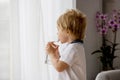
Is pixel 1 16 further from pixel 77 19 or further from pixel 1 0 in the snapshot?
pixel 77 19

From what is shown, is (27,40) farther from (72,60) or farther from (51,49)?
(72,60)

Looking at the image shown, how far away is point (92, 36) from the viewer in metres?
3.11

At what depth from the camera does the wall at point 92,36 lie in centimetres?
301

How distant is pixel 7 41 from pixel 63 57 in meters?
0.55

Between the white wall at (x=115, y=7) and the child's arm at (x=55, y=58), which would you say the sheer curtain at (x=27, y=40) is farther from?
the white wall at (x=115, y=7)

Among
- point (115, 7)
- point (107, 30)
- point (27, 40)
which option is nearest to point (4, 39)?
point (27, 40)

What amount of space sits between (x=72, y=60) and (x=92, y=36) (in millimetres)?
1482

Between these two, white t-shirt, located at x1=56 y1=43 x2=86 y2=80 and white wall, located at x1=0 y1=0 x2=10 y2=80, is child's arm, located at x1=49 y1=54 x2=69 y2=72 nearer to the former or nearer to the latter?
white t-shirt, located at x1=56 y1=43 x2=86 y2=80

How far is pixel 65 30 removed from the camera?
1.71 meters

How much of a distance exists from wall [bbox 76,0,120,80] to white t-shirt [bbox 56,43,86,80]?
4.14ft

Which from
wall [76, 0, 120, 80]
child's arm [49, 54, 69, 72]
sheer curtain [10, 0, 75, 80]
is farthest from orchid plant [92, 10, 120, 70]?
child's arm [49, 54, 69, 72]

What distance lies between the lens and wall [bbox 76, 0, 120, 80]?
119 inches

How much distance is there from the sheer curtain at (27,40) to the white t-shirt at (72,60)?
0.46 meters

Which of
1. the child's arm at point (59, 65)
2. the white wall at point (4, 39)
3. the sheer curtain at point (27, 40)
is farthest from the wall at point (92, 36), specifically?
the child's arm at point (59, 65)
